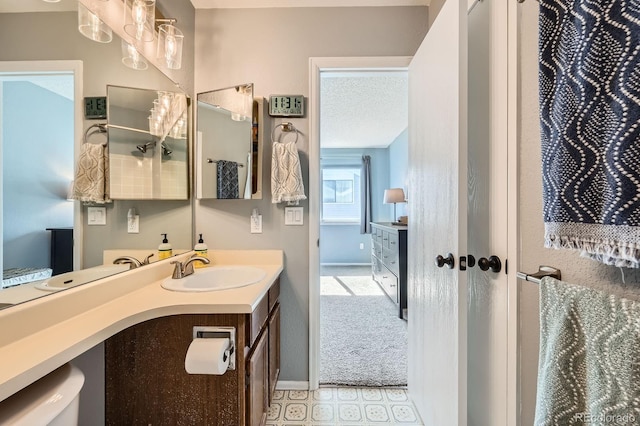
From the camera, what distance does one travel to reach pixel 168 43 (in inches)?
54.7

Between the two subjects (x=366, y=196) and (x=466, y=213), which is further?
(x=366, y=196)

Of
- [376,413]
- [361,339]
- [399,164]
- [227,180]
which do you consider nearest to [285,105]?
[227,180]

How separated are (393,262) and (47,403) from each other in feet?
9.40

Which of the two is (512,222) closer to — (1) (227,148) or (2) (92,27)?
(1) (227,148)

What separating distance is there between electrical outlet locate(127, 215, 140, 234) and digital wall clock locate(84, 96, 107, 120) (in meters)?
0.48

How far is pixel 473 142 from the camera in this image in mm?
1055

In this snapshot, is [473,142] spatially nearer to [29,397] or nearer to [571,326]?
[571,326]

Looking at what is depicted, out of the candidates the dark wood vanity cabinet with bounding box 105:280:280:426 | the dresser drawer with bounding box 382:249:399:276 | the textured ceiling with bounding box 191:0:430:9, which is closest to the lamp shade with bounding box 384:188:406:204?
the dresser drawer with bounding box 382:249:399:276

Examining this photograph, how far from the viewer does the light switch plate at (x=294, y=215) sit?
168 centimetres

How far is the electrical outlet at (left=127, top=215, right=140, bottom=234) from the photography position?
1.25m

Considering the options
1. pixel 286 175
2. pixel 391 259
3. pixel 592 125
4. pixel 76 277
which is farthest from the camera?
pixel 391 259

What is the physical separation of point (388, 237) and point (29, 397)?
3017 mm

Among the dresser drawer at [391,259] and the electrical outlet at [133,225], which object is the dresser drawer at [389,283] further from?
the electrical outlet at [133,225]

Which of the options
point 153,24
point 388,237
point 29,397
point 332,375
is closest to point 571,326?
point 29,397
